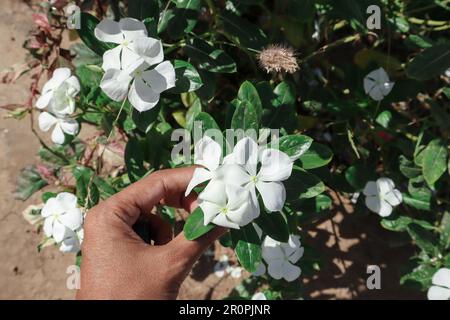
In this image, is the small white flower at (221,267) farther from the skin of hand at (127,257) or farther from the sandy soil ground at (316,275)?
the skin of hand at (127,257)

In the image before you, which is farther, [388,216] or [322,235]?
[322,235]

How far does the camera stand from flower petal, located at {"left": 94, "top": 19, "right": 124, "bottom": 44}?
48.1 inches

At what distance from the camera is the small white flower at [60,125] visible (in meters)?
1.61

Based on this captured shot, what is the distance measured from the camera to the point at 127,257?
1.23m

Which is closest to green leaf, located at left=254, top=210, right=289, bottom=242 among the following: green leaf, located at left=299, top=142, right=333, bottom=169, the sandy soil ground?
green leaf, located at left=299, top=142, right=333, bottom=169

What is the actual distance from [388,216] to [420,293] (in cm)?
65

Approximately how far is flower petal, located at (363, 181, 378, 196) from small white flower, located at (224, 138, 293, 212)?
2.61 ft

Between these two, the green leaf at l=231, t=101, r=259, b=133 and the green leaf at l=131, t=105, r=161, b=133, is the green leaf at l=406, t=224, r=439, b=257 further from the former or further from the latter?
the green leaf at l=131, t=105, r=161, b=133

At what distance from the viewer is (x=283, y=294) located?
1930mm

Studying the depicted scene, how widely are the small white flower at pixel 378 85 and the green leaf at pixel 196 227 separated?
887 mm

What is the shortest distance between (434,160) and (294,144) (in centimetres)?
72

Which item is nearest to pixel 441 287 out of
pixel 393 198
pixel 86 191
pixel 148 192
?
pixel 393 198
